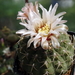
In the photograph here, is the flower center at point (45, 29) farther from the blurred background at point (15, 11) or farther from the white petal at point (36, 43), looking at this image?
the blurred background at point (15, 11)

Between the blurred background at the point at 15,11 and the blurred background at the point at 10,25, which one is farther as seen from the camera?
the blurred background at the point at 15,11

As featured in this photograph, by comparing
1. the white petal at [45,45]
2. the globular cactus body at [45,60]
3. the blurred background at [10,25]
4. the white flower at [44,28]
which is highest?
the blurred background at [10,25]

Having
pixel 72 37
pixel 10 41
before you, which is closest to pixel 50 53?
pixel 72 37

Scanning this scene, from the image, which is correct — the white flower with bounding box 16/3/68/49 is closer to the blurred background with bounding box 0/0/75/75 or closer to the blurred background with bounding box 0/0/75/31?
the blurred background with bounding box 0/0/75/75

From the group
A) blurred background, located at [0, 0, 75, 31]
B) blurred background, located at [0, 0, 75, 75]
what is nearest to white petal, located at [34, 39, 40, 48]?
blurred background, located at [0, 0, 75, 75]

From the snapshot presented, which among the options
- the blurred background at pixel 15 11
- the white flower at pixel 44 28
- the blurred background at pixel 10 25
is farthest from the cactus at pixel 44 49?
the blurred background at pixel 15 11

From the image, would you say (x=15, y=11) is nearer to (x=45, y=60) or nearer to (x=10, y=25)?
(x=10, y=25)

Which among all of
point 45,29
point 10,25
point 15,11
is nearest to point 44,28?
point 45,29
